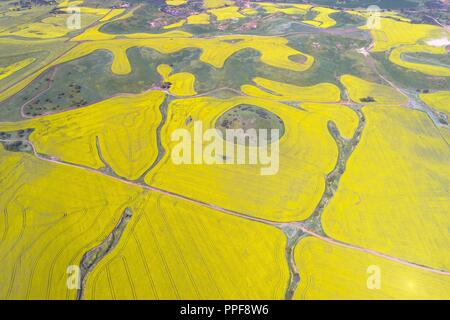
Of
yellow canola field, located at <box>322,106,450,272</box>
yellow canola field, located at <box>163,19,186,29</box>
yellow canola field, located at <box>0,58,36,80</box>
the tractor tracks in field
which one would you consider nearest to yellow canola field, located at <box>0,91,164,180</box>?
the tractor tracks in field

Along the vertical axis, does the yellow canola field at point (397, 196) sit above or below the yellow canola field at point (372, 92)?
below

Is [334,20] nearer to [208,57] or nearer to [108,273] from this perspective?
[208,57]

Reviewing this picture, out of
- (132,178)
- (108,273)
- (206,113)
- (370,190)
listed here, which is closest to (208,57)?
(206,113)

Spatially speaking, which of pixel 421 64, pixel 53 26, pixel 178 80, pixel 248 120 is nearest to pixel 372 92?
pixel 421 64

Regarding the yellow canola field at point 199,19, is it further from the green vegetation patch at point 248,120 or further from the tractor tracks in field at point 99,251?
the tractor tracks in field at point 99,251

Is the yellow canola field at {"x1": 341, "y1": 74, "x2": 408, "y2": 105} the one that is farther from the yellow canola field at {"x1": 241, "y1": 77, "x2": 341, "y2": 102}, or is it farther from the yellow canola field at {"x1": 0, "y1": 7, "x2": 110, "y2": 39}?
the yellow canola field at {"x1": 0, "y1": 7, "x2": 110, "y2": 39}

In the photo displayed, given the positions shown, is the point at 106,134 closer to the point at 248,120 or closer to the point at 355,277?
the point at 248,120

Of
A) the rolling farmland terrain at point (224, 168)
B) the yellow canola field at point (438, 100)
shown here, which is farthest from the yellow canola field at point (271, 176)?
the yellow canola field at point (438, 100)
